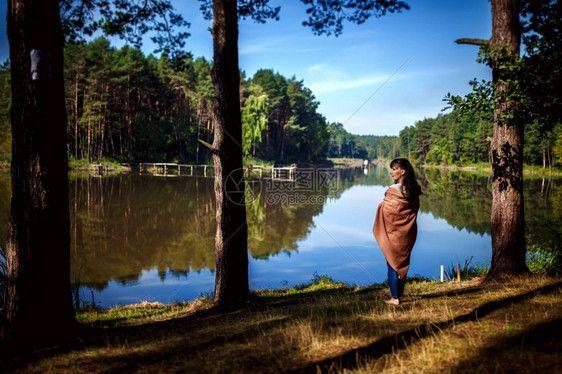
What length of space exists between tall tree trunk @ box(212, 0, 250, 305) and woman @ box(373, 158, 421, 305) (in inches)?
83.2

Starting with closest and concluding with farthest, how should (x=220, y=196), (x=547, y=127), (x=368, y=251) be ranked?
1. (x=547, y=127)
2. (x=220, y=196)
3. (x=368, y=251)

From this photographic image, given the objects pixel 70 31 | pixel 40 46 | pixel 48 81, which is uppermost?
pixel 70 31

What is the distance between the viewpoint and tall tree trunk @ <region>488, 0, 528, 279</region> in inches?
236

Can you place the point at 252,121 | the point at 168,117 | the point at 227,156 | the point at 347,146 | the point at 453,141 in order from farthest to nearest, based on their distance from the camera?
the point at 347,146 → the point at 453,141 → the point at 168,117 → the point at 252,121 → the point at 227,156

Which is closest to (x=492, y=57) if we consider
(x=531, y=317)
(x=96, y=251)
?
(x=531, y=317)

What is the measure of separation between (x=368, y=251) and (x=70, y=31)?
1095cm

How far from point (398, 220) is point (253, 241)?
1055cm

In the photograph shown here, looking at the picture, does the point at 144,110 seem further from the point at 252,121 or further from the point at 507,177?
the point at 507,177

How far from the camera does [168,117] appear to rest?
53.3m

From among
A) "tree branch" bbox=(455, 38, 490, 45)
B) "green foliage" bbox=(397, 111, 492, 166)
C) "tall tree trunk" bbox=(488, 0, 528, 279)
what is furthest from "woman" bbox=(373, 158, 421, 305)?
"green foliage" bbox=(397, 111, 492, 166)

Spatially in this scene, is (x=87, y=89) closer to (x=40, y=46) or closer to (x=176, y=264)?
(x=176, y=264)

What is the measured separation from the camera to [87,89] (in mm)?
40969

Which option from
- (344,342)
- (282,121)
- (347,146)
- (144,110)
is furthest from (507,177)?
(347,146)

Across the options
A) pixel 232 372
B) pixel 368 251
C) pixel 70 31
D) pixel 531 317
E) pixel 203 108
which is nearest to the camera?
pixel 232 372
